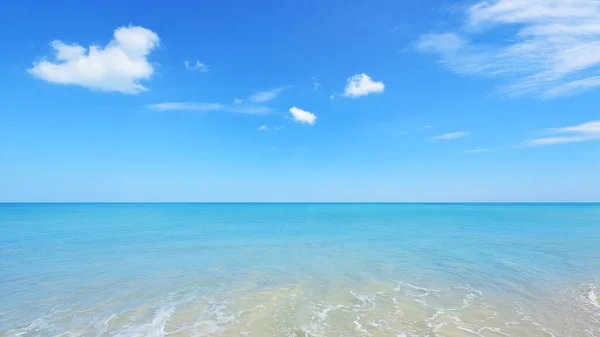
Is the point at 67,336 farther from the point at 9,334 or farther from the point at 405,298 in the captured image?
the point at 405,298

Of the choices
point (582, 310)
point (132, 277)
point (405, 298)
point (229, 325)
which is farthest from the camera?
point (132, 277)

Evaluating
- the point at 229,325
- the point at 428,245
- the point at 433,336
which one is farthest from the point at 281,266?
the point at 428,245

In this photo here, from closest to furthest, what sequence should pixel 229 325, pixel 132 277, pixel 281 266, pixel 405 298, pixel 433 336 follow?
pixel 433 336, pixel 229 325, pixel 405 298, pixel 132 277, pixel 281 266

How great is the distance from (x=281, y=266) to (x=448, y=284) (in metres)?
8.18

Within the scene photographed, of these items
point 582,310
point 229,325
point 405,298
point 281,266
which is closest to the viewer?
point 229,325

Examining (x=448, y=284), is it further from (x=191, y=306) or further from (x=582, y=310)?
(x=191, y=306)

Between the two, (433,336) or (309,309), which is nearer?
(433,336)

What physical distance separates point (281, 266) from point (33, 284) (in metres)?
11.1

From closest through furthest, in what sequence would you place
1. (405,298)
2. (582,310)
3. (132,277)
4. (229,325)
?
1. (229,325)
2. (582,310)
3. (405,298)
4. (132,277)

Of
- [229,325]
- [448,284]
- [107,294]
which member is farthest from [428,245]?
[107,294]

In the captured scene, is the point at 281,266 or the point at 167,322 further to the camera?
the point at 281,266

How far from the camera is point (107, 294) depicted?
446 inches

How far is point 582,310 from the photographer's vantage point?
9539 millimetres

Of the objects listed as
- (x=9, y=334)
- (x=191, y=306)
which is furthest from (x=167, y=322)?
(x=9, y=334)
